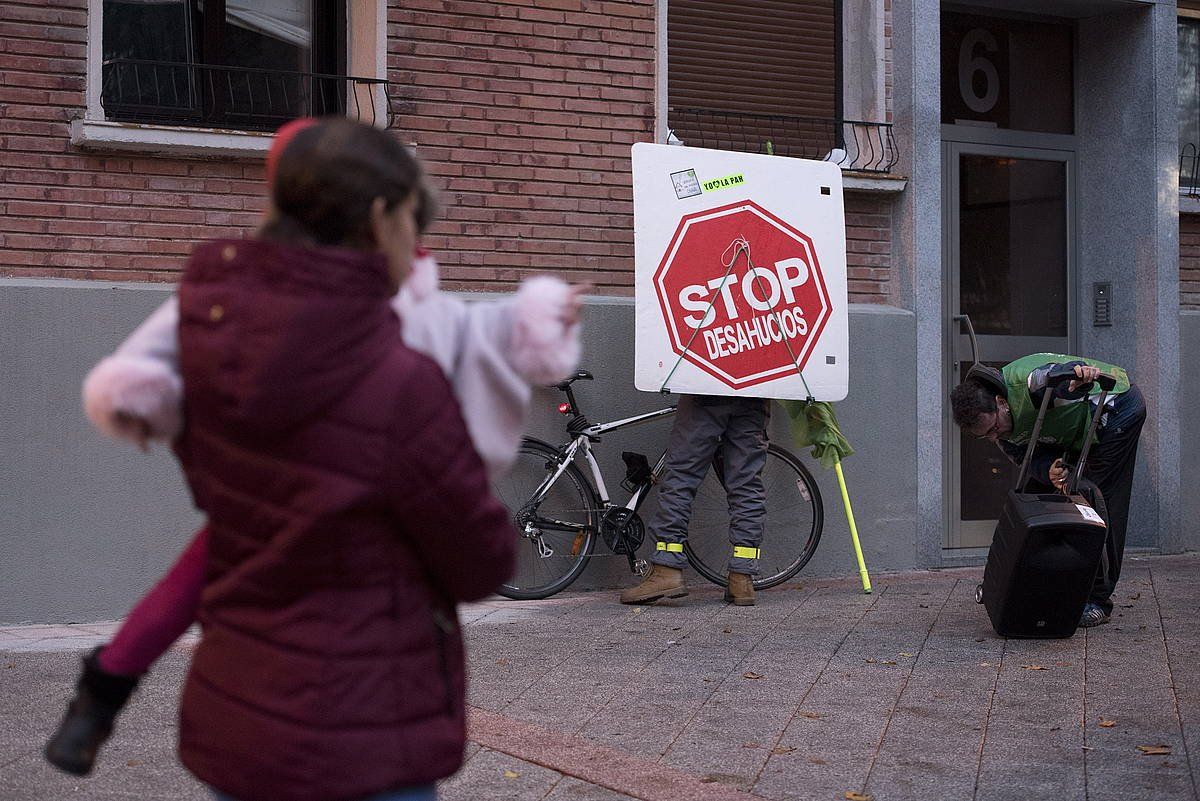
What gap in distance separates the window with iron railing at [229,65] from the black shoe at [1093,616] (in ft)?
14.3

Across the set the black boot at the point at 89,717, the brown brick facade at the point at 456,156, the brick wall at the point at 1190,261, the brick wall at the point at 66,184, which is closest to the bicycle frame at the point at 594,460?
the brown brick facade at the point at 456,156

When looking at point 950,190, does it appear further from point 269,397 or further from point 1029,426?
point 269,397

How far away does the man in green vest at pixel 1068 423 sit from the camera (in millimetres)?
6723

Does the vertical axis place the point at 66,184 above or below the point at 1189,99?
below

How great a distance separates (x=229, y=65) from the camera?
7.87m

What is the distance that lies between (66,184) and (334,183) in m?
5.76

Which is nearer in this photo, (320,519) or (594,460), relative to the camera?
(320,519)

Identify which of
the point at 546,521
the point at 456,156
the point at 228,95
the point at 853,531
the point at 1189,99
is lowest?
the point at 853,531

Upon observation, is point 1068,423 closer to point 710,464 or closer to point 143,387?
point 710,464

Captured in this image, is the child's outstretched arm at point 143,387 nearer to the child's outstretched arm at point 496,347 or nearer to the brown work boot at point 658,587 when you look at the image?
the child's outstretched arm at point 496,347

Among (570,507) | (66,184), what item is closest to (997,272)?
(570,507)

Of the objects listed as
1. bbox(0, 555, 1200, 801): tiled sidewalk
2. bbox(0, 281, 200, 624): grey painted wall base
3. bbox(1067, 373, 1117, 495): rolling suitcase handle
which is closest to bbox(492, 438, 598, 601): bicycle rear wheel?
bbox(0, 555, 1200, 801): tiled sidewalk

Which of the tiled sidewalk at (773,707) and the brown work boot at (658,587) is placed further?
the brown work boot at (658,587)

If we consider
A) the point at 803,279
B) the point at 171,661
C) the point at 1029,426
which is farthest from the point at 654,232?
the point at 171,661
